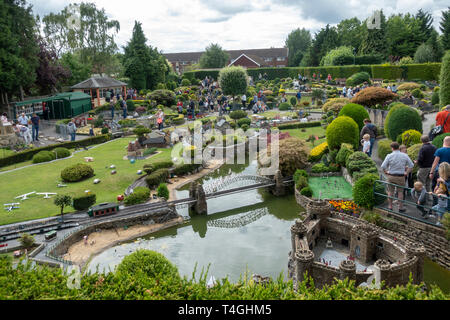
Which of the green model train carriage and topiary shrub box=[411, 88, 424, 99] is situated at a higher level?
topiary shrub box=[411, 88, 424, 99]

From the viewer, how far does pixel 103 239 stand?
15008 mm

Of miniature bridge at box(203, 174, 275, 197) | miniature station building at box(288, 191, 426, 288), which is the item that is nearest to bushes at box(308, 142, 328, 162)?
miniature bridge at box(203, 174, 275, 197)

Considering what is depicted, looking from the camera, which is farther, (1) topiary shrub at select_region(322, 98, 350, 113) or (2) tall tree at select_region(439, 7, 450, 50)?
(2) tall tree at select_region(439, 7, 450, 50)

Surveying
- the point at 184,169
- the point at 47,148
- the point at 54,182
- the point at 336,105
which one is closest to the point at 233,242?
the point at 184,169

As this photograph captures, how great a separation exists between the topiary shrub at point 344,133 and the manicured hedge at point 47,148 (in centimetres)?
1828

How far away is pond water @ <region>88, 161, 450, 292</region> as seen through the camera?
13.1 meters

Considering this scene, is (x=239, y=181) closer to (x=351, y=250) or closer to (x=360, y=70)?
(x=351, y=250)

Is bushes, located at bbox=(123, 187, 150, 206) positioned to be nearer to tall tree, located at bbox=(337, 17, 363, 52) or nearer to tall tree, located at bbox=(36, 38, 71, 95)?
tall tree, located at bbox=(36, 38, 71, 95)

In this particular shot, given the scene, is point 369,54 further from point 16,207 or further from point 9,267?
point 9,267

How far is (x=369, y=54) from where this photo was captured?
6312cm

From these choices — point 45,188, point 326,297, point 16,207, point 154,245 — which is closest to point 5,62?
point 45,188

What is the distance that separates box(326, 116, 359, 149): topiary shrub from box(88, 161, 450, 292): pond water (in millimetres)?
4578

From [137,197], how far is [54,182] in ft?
19.2
